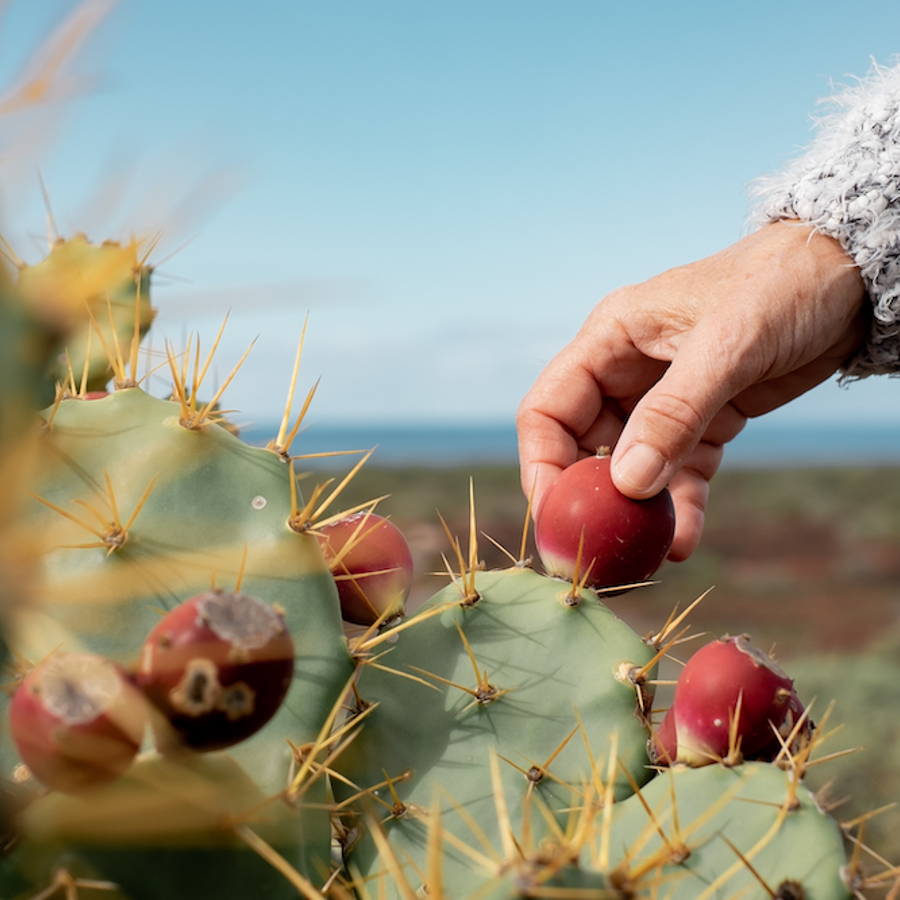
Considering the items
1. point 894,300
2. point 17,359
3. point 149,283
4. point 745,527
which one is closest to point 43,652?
point 17,359

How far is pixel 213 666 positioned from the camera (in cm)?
37

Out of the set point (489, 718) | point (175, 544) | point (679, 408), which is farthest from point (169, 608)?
point (679, 408)

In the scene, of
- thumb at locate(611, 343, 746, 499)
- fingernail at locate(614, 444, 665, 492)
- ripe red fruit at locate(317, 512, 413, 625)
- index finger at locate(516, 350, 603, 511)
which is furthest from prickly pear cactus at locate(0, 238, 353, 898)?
index finger at locate(516, 350, 603, 511)

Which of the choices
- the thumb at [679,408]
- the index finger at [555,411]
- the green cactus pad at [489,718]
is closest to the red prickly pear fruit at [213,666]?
the green cactus pad at [489,718]

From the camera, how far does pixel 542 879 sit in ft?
1.36

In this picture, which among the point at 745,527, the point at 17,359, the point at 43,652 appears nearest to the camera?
the point at 17,359

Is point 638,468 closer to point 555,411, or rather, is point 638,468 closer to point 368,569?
point 368,569

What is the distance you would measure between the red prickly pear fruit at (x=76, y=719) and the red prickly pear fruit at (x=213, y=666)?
1 cm

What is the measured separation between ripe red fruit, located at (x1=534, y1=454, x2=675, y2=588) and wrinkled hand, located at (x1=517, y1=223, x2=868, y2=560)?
2cm

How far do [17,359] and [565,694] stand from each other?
585mm

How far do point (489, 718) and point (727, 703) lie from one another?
0.67ft

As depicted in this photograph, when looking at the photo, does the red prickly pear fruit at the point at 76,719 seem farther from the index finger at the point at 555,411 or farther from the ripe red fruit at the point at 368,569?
the index finger at the point at 555,411

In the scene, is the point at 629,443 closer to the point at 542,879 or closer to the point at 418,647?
the point at 418,647

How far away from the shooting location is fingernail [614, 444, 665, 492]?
872 millimetres
